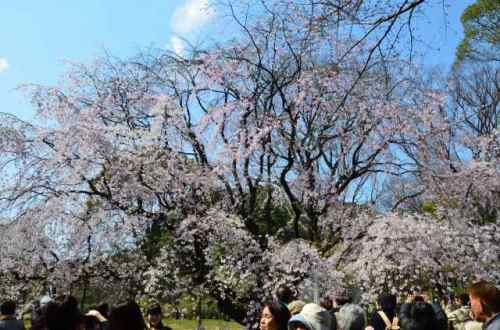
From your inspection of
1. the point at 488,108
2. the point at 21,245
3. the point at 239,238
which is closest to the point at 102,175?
the point at 21,245

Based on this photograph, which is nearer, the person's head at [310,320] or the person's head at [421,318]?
the person's head at [310,320]

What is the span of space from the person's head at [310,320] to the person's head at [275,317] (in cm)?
6

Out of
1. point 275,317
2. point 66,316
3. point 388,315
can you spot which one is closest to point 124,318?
point 66,316

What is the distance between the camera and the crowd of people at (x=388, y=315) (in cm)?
278

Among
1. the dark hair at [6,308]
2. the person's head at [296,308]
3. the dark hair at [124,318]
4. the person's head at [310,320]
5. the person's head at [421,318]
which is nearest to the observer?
the dark hair at [124,318]

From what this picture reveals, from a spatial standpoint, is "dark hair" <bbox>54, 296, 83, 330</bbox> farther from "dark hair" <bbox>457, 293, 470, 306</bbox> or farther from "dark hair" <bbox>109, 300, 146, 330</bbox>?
"dark hair" <bbox>457, 293, 470, 306</bbox>

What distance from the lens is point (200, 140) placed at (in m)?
9.77

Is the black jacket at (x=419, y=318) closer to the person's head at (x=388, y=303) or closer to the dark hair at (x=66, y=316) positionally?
the person's head at (x=388, y=303)

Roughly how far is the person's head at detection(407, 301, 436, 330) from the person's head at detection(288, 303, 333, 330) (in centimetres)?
98

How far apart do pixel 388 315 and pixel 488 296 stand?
234cm

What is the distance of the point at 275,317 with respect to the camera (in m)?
2.83

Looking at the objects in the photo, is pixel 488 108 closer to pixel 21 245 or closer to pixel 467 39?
pixel 467 39

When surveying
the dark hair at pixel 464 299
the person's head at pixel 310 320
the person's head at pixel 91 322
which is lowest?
the person's head at pixel 91 322

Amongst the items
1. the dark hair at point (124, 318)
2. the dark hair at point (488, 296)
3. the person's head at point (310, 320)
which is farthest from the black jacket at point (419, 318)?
the dark hair at point (124, 318)
